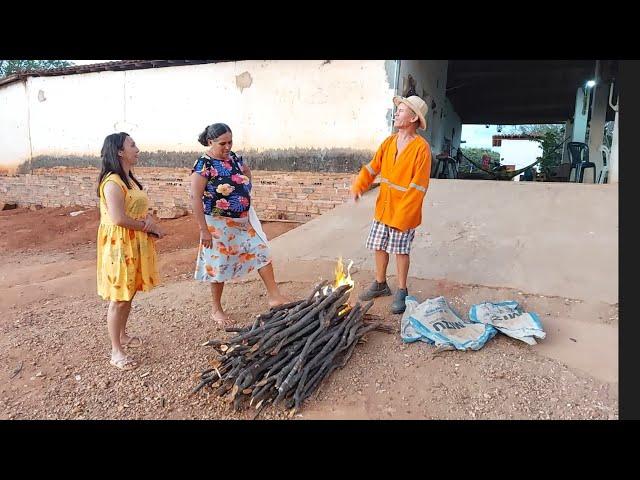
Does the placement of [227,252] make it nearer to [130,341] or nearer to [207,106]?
[130,341]

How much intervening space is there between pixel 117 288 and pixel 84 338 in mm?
968

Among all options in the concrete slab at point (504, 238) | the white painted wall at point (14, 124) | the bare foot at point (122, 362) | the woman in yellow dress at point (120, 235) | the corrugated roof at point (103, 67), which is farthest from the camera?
the white painted wall at point (14, 124)

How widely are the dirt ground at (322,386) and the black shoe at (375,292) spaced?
0.41 ft

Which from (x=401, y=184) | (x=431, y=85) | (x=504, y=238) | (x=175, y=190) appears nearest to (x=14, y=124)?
(x=175, y=190)

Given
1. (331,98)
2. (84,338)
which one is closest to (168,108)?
(331,98)

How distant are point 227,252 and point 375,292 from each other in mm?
1388

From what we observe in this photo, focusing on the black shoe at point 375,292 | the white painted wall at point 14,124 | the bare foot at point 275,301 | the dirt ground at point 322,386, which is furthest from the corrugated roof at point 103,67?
the black shoe at point 375,292

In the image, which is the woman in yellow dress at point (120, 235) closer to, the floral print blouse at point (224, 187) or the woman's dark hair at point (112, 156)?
the woman's dark hair at point (112, 156)

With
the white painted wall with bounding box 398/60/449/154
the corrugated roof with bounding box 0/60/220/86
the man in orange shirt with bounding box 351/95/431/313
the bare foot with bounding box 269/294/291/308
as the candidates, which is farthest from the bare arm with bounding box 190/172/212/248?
the corrugated roof with bounding box 0/60/220/86

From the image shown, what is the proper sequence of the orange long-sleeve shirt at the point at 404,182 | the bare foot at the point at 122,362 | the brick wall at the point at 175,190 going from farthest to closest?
the brick wall at the point at 175,190 < the orange long-sleeve shirt at the point at 404,182 < the bare foot at the point at 122,362

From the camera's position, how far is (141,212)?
9.68 ft

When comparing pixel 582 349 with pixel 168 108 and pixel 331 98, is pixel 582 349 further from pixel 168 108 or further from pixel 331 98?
pixel 168 108

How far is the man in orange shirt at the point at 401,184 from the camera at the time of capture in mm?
3354

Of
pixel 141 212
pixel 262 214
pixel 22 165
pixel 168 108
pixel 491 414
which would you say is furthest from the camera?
pixel 22 165
